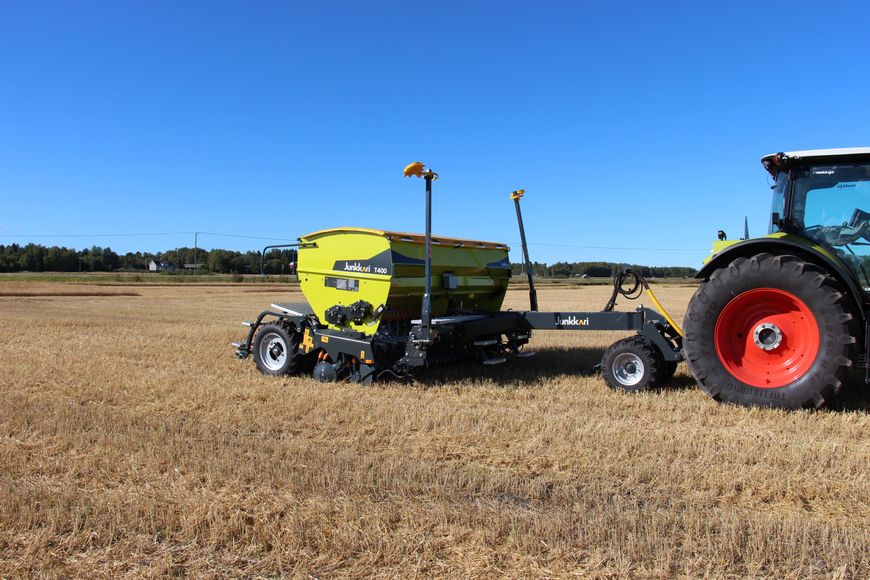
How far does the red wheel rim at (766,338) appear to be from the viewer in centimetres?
570

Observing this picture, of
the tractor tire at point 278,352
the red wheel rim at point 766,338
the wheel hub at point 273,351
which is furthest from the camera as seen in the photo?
the wheel hub at point 273,351

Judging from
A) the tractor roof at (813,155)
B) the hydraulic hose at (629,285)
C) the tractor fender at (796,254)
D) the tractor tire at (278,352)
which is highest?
the tractor roof at (813,155)

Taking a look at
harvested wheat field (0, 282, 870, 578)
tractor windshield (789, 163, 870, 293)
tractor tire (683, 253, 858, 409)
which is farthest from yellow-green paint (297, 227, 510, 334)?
tractor windshield (789, 163, 870, 293)

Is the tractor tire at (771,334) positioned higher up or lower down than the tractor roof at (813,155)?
lower down

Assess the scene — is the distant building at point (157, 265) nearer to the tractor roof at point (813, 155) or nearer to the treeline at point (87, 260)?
the treeline at point (87, 260)

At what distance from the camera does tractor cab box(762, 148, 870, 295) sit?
5738 mm

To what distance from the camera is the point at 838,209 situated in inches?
231

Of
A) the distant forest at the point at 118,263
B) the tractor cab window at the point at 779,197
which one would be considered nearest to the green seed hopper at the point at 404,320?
the tractor cab window at the point at 779,197

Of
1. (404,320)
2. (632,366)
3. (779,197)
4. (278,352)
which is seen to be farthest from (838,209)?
(278,352)

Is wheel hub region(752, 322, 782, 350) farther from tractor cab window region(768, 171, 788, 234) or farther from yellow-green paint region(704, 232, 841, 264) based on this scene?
tractor cab window region(768, 171, 788, 234)

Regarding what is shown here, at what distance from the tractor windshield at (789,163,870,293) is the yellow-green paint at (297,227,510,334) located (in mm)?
4025

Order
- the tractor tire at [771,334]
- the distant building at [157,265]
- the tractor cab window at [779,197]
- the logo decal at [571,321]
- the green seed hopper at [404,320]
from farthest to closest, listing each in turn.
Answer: the distant building at [157,265]
the logo decal at [571,321]
the green seed hopper at [404,320]
the tractor cab window at [779,197]
the tractor tire at [771,334]

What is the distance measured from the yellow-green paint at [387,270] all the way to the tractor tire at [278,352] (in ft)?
1.68

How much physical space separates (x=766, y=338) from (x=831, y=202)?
1.39 metres
